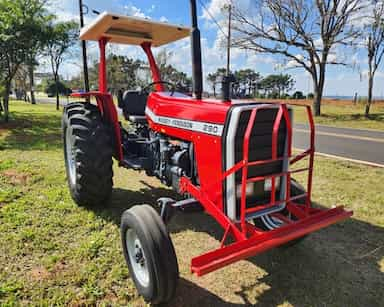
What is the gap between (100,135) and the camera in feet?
11.1

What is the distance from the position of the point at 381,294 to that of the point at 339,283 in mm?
295

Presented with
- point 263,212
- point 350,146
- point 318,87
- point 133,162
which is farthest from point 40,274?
point 318,87

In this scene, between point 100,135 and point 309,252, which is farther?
point 100,135

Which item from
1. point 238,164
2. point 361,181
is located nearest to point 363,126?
point 361,181

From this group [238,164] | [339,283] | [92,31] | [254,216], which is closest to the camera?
[238,164]

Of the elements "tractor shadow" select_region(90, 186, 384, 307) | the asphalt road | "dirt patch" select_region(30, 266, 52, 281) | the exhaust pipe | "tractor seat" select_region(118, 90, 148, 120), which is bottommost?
"tractor shadow" select_region(90, 186, 384, 307)

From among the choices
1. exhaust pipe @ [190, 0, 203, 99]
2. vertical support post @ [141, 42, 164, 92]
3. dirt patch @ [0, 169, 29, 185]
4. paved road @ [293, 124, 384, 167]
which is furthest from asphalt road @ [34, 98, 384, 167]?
dirt patch @ [0, 169, 29, 185]

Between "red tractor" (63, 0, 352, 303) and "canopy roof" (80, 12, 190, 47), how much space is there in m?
0.02

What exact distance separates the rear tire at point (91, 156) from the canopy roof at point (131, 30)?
0.97 m

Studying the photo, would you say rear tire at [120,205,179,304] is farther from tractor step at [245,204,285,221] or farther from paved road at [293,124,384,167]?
paved road at [293,124,384,167]

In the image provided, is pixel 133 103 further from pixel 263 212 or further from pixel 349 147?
pixel 349 147

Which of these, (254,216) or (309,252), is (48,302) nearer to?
(254,216)

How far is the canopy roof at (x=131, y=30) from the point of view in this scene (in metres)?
3.34

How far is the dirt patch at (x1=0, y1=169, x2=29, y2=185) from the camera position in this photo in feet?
15.1
